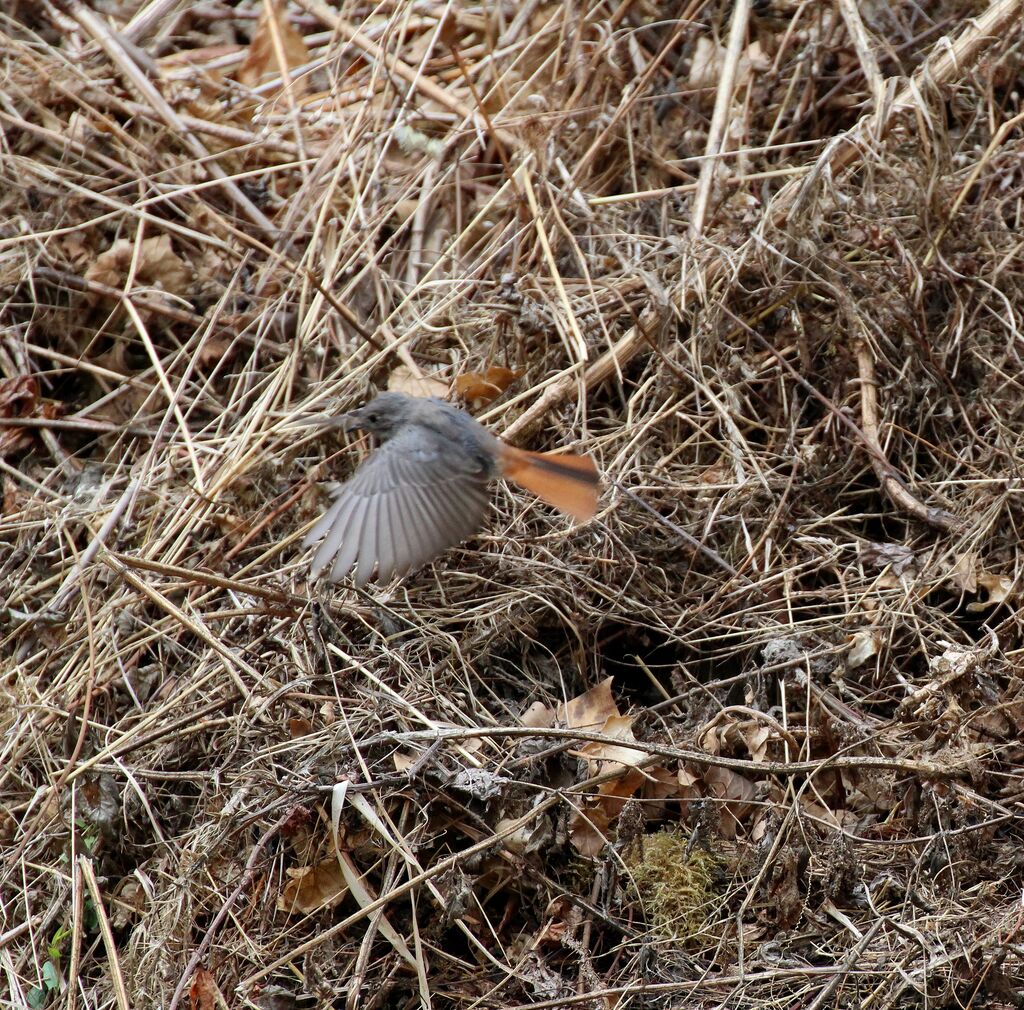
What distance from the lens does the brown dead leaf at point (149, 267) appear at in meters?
4.62

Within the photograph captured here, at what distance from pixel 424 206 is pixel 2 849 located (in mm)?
2576

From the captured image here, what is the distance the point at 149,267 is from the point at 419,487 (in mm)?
1734

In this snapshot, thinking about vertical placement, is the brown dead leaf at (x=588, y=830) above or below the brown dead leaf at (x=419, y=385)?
below

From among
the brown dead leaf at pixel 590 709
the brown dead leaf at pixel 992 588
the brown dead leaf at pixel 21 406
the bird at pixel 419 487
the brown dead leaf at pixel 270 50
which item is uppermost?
the brown dead leaf at pixel 270 50

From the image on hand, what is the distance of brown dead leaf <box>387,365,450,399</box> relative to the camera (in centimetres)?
414

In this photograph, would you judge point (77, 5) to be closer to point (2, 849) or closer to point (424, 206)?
point (424, 206)

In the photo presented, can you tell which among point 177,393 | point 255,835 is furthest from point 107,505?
point 255,835

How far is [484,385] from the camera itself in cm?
402

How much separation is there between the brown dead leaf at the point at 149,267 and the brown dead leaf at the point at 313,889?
2.37 metres

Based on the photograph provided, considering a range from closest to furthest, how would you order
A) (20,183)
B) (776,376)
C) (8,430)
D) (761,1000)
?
(761,1000)
(776,376)
(8,430)
(20,183)

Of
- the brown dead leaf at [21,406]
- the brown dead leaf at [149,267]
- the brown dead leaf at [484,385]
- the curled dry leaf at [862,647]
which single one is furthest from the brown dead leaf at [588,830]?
the brown dead leaf at [149,267]

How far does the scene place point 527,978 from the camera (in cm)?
294

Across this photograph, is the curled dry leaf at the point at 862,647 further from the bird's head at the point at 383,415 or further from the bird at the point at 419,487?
the bird's head at the point at 383,415

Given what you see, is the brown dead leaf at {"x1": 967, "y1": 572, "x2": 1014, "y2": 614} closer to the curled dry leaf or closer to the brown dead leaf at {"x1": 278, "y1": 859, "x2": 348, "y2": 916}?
the curled dry leaf
